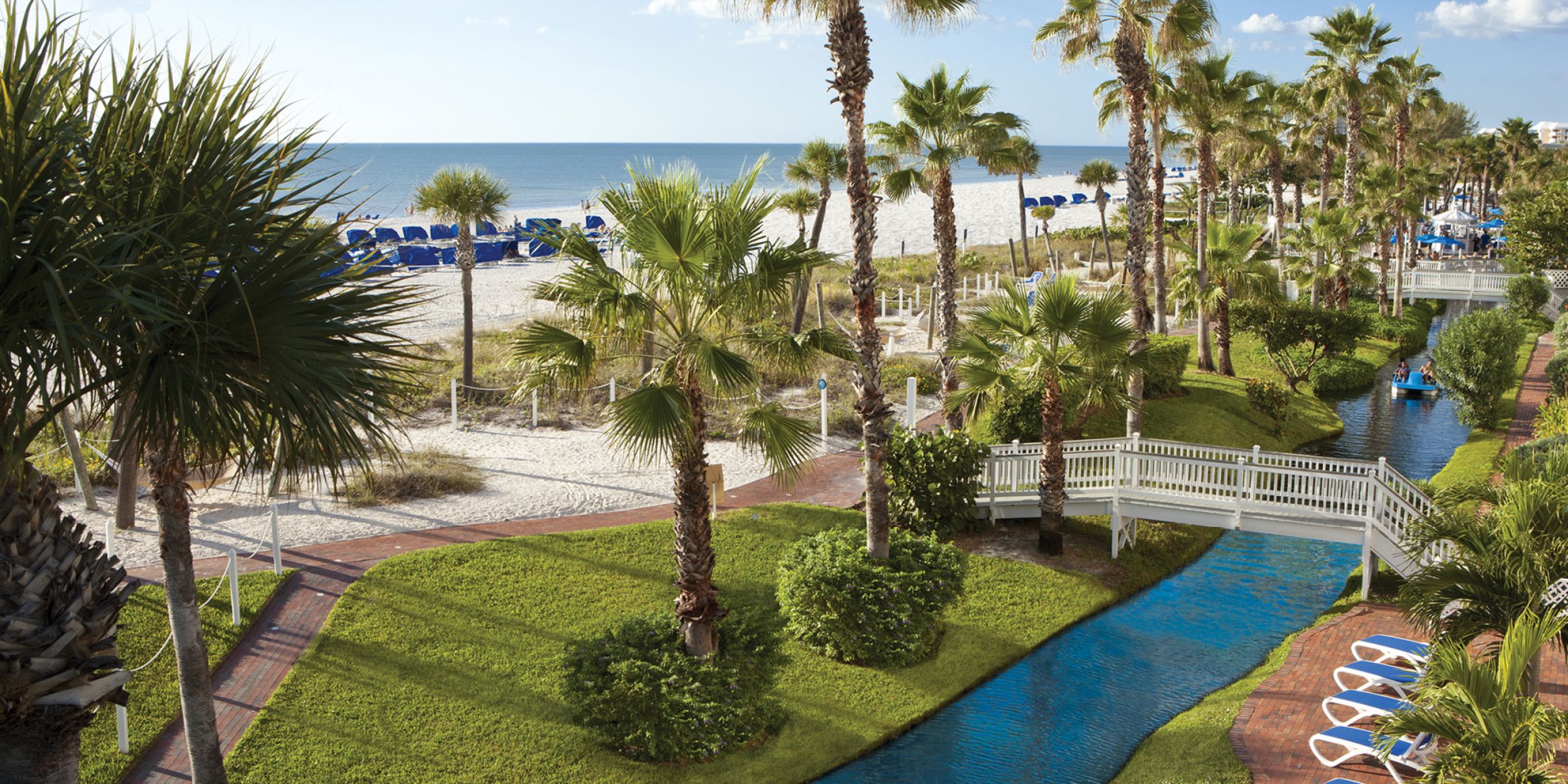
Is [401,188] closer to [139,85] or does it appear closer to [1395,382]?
[1395,382]

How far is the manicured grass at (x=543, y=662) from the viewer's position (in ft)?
37.4

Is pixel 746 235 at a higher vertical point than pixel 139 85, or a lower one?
lower

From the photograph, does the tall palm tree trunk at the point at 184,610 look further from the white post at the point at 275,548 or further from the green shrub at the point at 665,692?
the white post at the point at 275,548

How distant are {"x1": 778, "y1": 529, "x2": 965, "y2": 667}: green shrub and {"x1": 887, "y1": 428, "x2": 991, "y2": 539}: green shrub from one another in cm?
280

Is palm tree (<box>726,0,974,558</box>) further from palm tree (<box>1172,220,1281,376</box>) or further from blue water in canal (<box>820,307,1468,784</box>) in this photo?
palm tree (<box>1172,220,1281,376</box>)

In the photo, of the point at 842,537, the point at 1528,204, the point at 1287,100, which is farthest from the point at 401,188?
the point at 842,537

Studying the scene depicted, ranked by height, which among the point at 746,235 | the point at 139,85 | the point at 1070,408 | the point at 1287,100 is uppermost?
the point at 1287,100

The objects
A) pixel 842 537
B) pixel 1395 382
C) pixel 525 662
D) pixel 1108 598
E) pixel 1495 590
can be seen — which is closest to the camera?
pixel 1495 590

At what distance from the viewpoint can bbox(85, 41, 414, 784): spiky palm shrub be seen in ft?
21.6

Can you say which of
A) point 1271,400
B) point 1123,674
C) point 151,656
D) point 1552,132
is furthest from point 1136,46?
point 1552,132

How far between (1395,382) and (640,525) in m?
22.7

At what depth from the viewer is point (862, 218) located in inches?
552

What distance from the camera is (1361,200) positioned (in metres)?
43.4

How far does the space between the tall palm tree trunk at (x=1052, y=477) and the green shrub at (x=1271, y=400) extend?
34.1ft
